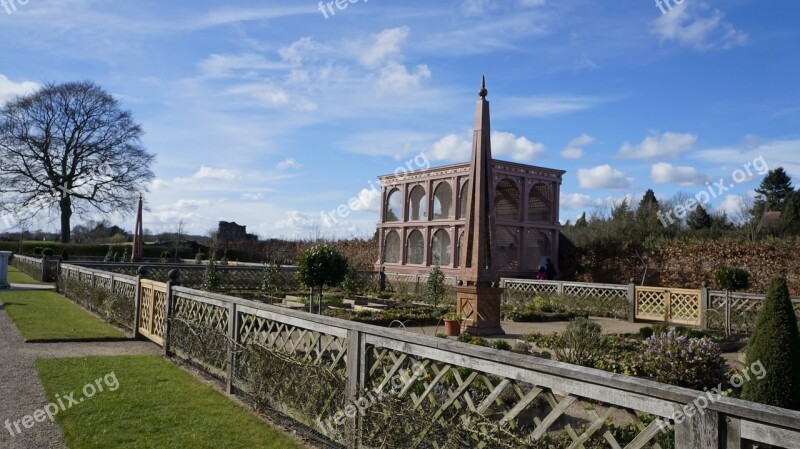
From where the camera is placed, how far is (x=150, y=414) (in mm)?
5258

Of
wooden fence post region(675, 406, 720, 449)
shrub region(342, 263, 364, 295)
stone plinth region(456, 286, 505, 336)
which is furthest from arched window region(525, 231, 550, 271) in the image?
wooden fence post region(675, 406, 720, 449)

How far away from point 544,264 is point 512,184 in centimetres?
394

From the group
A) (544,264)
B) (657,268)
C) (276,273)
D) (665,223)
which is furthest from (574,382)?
(665,223)

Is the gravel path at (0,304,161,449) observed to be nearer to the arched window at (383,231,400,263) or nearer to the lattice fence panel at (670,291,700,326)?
the lattice fence panel at (670,291,700,326)

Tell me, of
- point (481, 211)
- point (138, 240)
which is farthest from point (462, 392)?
point (138, 240)

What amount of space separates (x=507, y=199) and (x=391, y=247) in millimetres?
6350

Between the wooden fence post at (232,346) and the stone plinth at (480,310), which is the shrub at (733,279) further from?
the wooden fence post at (232,346)

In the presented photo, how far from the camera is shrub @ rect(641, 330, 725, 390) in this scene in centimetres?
694

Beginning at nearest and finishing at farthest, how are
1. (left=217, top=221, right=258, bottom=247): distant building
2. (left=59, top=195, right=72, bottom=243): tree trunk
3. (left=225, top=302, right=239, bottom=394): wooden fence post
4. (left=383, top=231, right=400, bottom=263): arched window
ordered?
(left=225, top=302, right=239, bottom=394): wooden fence post → (left=383, top=231, right=400, bottom=263): arched window → (left=59, top=195, right=72, bottom=243): tree trunk → (left=217, top=221, right=258, bottom=247): distant building

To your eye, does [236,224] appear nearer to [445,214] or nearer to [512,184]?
[445,214]

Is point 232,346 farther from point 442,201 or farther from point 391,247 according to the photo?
point 391,247

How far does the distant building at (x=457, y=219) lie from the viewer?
24922 millimetres

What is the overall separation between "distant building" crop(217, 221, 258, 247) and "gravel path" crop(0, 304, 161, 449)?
31.7 metres

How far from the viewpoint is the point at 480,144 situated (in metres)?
11.8
